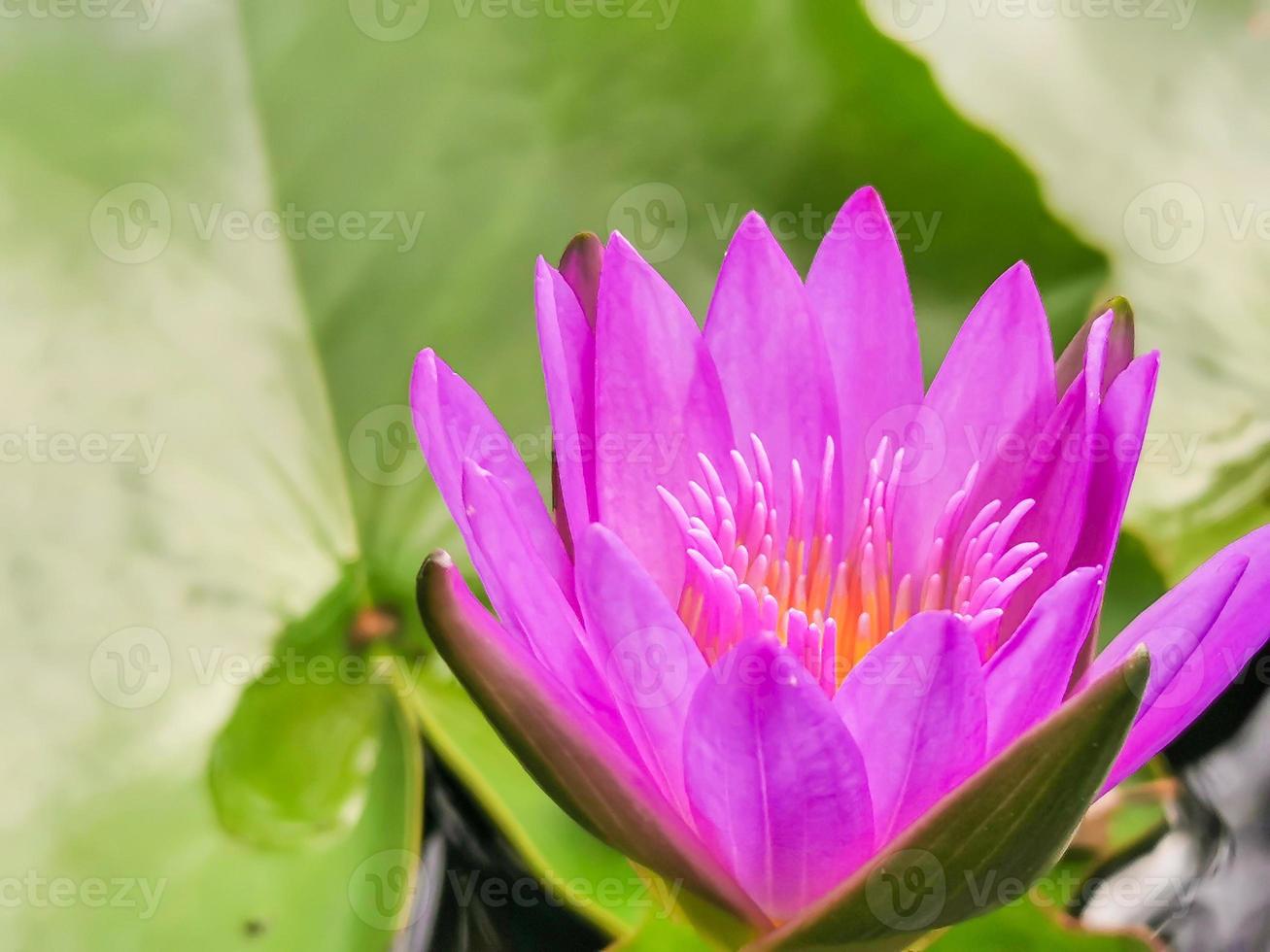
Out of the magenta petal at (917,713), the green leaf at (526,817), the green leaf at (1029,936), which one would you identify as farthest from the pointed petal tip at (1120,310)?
the green leaf at (526,817)

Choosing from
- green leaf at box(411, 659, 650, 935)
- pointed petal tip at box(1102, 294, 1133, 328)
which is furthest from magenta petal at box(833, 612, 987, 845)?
green leaf at box(411, 659, 650, 935)

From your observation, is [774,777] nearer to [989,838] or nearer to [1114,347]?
[989,838]

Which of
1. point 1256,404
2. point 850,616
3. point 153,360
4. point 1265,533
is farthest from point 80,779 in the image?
point 1256,404

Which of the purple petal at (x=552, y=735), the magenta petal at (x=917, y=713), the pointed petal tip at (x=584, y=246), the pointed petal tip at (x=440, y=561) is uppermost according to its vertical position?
the pointed petal tip at (x=584, y=246)

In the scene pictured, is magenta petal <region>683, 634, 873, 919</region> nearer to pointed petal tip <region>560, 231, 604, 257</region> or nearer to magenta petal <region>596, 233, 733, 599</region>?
magenta petal <region>596, 233, 733, 599</region>

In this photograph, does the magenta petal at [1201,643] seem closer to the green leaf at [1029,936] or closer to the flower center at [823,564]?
the flower center at [823,564]

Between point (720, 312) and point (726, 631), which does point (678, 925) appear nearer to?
point (726, 631)
